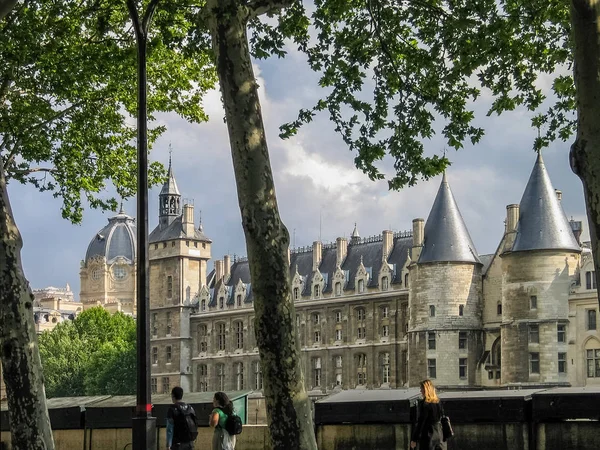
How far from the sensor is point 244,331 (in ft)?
364

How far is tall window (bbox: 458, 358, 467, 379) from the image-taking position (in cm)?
8512

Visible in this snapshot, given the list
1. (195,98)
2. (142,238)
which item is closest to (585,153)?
(142,238)

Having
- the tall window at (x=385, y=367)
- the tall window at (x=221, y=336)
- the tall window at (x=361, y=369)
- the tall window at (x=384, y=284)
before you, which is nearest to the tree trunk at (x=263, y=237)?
the tall window at (x=385, y=367)

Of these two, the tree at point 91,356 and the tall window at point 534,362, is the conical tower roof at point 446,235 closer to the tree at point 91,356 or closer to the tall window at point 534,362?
the tall window at point 534,362

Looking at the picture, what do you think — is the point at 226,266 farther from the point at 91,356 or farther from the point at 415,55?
the point at 415,55

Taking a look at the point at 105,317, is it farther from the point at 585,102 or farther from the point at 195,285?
the point at 585,102

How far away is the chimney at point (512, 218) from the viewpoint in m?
A: 83.5

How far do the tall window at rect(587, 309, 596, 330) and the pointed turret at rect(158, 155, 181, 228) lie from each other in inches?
2040

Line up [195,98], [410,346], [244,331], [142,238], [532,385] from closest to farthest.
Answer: [142,238] < [195,98] < [532,385] < [410,346] < [244,331]

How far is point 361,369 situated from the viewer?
98812 mm

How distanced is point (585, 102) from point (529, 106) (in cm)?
939

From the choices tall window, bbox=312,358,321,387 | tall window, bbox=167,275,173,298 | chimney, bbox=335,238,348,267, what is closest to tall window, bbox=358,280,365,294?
chimney, bbox=335,238,348,267

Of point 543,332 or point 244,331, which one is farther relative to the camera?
point 244,331

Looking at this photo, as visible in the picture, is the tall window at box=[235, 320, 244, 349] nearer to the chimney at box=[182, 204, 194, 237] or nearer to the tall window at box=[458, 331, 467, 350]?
the chimney at box=[182, 204, 194, 237]
